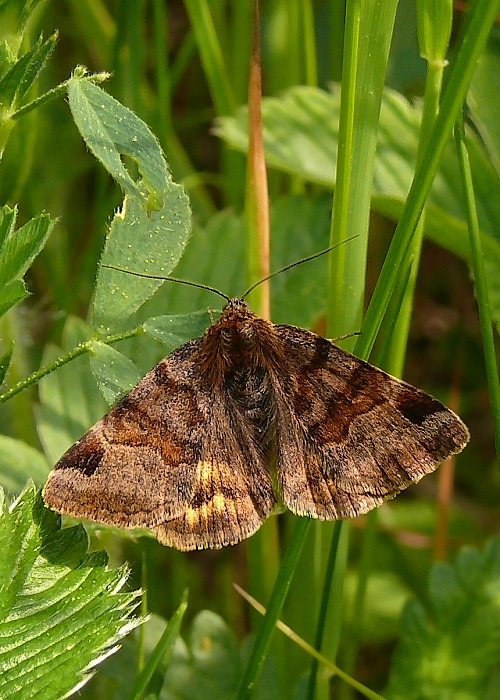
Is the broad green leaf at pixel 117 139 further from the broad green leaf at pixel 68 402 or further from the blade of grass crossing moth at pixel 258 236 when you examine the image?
the broad green leaf at pixel 68 402

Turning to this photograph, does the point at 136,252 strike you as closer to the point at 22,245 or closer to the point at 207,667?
the point at 22,245

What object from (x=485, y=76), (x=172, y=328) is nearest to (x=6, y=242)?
(x=172, y=328)

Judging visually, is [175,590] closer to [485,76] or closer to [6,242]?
[6,242]

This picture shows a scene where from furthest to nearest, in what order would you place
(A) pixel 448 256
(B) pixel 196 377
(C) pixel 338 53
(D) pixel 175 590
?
1. (A) pixel 448 256
2. (C) pixel 338 53
3. (D) pixel 175 590
4. (B) pixel 196 377

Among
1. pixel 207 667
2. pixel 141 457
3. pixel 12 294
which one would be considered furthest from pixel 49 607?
pixel 207 667

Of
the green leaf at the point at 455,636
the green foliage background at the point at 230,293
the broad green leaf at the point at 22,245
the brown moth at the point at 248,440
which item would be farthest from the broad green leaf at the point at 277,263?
the broad green leaf at the point at 22,245

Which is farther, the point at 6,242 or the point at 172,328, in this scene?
the point at 172,328
